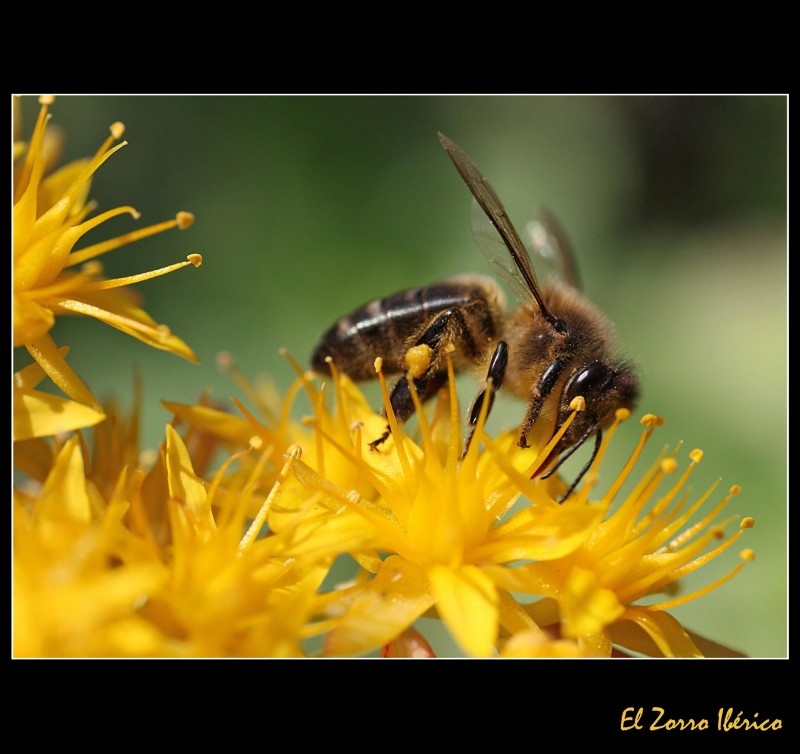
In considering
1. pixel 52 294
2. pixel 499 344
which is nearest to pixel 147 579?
pixel 52 294

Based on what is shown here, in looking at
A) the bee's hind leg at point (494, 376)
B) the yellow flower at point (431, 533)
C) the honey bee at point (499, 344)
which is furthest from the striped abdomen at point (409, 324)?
the yellow flower at point (431, 533)

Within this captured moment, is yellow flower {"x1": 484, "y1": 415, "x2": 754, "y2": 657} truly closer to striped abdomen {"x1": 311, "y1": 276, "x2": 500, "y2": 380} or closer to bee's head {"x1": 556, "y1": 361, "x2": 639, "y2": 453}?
bee's head {"x1": 556, "y1": 361, "x2": 639, "y2": 453}

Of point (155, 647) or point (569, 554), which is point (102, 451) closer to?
point (155, 647)

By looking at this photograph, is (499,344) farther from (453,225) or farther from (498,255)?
(453,225)

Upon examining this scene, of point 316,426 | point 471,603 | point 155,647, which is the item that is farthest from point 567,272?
point 155,647

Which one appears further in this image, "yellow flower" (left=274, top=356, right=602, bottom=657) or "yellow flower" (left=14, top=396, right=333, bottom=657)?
"yellow flower" (left=274, top=356, right=602, bottom=657)

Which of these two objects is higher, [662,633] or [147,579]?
[147,579]

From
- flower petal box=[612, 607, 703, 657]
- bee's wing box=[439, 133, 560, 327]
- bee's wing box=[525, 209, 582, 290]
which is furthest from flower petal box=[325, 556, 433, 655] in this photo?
bee's wing box=[525, 209, 582, 290]

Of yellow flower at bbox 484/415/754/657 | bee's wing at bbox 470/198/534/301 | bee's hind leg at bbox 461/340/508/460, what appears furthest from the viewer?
bee's wing at bbox 470/198/534/301
